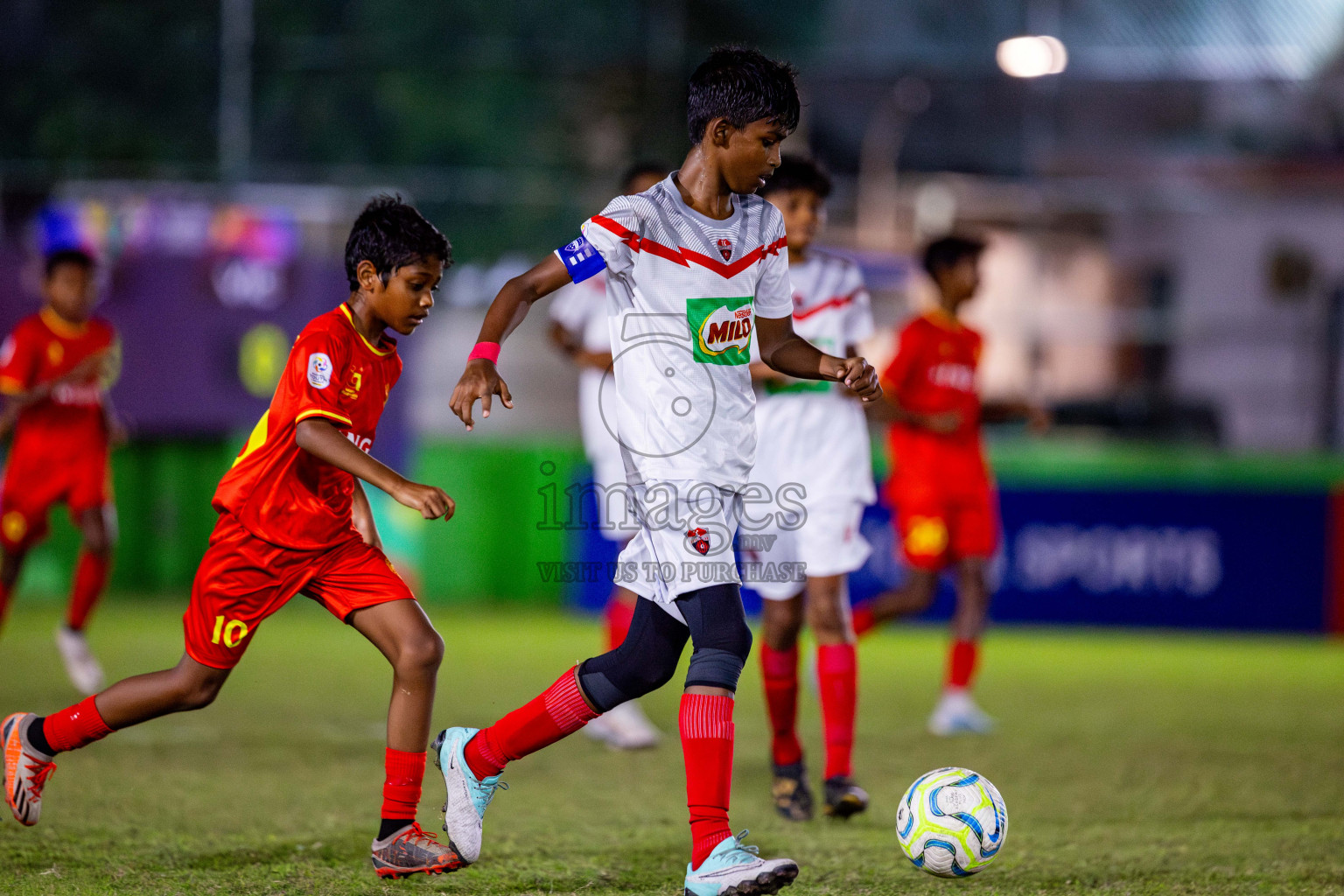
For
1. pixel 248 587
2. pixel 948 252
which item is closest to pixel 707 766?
pixel 248 587

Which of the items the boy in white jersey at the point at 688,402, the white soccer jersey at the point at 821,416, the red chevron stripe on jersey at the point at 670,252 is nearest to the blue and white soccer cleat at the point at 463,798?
the boy in white jersey at the point at 688,402

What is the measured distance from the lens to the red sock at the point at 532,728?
10.9 ft

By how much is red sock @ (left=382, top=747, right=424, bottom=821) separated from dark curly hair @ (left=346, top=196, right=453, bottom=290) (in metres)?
1.16

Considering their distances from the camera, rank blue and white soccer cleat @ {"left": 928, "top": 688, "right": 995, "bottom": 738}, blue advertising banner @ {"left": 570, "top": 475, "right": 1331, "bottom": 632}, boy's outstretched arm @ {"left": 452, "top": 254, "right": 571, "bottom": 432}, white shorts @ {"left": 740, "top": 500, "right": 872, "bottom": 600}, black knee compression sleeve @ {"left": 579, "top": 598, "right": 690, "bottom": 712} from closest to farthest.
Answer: boy's outstretched arm @ {"left": 452, "top": 254, "right": 571, "bottom": 432}
black knee compression sleeve @ {"left": 579, "top": 598, "right": 690, "bottom": 712}
white shorts @ {"left": 740, "top": 500, "right": 872, "bottom": 600}
blue and white soccer cleat @ {"left": 928, "top": 688, "right": 995, "bottom": 738}
blue advertising banner @ {"left": 570, "top": 475, "right": 1331, "bottom": 632}

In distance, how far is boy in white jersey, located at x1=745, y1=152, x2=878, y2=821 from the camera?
4371 mm

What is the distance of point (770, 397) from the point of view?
4609 millimetres

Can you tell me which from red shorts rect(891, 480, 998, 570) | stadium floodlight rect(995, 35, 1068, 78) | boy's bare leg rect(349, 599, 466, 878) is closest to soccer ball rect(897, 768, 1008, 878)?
boy's bare leg rect(349, 599, 466, 878)

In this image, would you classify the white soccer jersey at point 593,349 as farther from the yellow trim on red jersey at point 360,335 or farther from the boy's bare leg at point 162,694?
the boy's bare leg at point 162,694

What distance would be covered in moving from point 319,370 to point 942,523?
3464 millimetres

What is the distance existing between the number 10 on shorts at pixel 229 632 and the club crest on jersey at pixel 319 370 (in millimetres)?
628

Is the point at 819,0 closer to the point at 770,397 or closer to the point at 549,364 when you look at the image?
the point at 549,364

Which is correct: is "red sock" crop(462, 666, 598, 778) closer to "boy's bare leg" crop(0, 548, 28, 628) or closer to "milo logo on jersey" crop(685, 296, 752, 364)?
"milo logo on jersey" crop(685, 296, 752, 364)

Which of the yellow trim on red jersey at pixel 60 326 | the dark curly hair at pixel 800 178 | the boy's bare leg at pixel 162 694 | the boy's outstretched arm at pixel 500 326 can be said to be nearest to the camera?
the boy's outstretched arm at pixel 500 326

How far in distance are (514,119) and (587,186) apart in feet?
2.73
